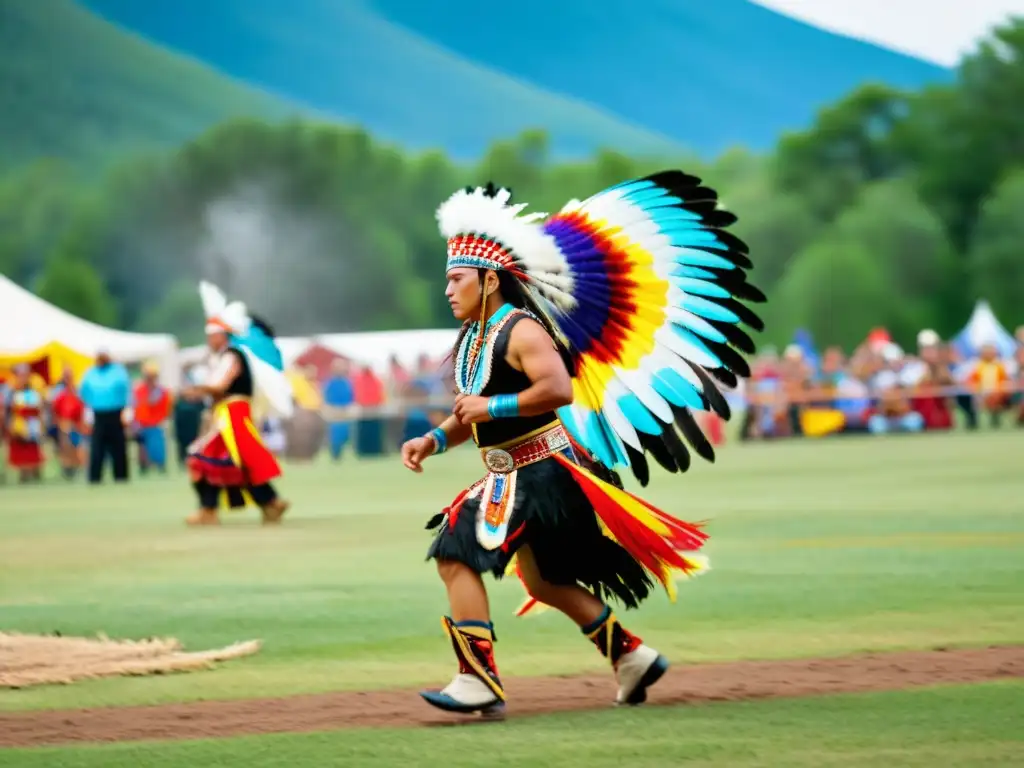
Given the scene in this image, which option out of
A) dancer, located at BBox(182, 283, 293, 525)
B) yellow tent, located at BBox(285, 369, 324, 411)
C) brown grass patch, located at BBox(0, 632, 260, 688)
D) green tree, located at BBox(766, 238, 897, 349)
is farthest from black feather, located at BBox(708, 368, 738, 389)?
green tree, located at BBox(766, 238, 897, 349)

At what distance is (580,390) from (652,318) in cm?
44

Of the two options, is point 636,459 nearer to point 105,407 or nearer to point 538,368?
point 538,368

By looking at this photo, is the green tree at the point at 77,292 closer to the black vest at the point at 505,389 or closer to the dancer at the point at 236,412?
the dancer at the point at 236,412

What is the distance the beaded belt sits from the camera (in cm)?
780

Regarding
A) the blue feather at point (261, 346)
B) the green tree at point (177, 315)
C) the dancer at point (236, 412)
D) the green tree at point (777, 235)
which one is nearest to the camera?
the dancer at point (236, 412)

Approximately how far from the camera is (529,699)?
319 inches

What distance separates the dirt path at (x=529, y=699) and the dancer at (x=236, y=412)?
9.93 metres

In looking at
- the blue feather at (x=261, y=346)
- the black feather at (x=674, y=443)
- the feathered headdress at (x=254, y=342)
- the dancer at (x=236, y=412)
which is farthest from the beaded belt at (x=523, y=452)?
the blue feather at (x=261, y=346)

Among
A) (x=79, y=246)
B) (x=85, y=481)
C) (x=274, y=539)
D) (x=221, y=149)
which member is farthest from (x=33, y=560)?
(x=79, y=246)

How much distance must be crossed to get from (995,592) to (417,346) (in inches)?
1893

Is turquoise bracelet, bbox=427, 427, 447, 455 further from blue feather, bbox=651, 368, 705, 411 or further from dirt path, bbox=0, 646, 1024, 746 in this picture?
dirt path, bbox=0, 646, 1024, 746

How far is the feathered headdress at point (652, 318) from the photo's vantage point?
8.21 meters

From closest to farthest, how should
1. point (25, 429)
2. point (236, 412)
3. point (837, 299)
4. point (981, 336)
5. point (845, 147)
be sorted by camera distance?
point (236, 412) → point (25, 429) → point (981, 336) → point (837, 299) → point (845, 147)

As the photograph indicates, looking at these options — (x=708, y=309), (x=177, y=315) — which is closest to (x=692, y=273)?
(x=708, y=309)
